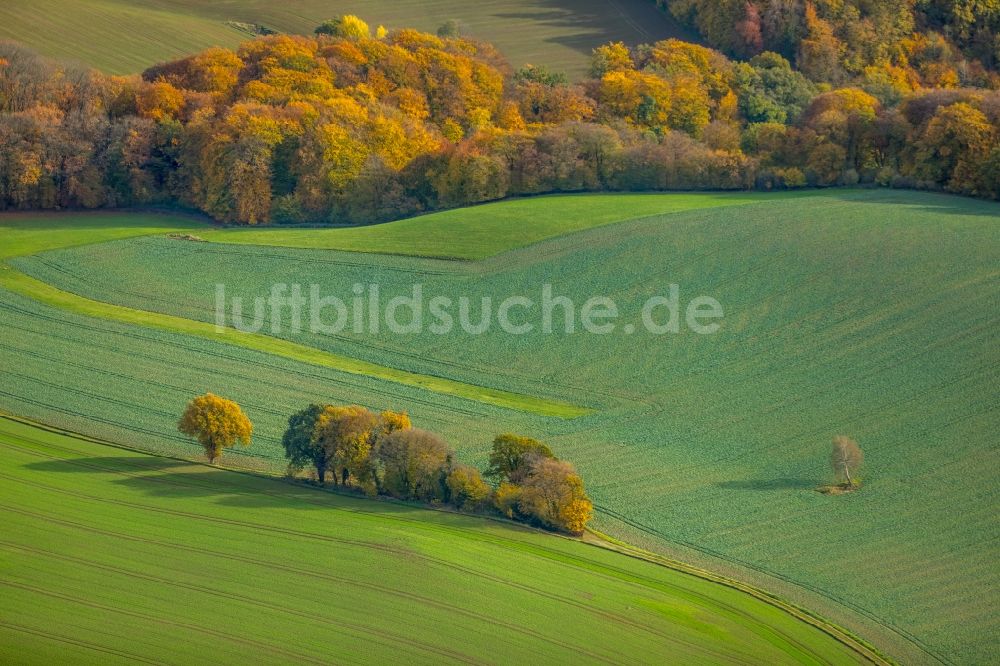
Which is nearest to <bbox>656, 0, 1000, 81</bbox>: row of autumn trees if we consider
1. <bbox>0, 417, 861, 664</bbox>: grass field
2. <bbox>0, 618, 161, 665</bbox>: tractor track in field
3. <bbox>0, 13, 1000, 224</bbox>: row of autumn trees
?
<bbox>0, 13, 1000, 224</bbox>: row of autumn trees

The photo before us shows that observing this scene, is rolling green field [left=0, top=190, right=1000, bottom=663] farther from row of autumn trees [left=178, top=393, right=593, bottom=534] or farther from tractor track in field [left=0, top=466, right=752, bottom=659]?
tractor track in field [left=0, top=466, right=752, bottom=659]

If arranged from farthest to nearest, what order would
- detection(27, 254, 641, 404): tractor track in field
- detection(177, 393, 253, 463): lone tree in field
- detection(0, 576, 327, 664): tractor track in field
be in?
detection(27, 254, 641, 404): tractor track in field → detection(177, 393, 253, 463): lone tree in field → detection(0, 576, 327, 664): tractor track in field

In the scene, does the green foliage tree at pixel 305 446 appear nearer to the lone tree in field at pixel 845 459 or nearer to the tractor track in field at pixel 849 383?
the tractor track in field at pixel 849 383

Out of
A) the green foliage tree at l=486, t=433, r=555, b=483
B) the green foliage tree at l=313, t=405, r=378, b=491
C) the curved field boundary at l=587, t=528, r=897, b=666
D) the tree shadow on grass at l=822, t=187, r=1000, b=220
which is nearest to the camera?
the curved field boundary at l=587, t=528, r=897, b=666

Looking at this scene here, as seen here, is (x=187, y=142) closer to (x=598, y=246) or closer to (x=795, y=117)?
(x=598, y=246)

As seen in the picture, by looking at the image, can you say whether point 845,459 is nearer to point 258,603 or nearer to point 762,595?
point 762,595

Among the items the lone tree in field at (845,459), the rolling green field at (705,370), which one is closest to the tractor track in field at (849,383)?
the rolling green field at (705,370)
